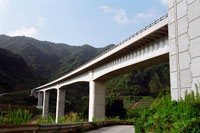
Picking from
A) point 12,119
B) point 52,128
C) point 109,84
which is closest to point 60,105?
point 52,128

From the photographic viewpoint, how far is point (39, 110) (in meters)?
67.7

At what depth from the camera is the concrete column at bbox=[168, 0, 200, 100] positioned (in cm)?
1114

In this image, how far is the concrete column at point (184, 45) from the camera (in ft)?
36.6

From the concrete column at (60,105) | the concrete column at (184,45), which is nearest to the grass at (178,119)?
the concrete column at (184,45)

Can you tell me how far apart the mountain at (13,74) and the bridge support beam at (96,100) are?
5909cm

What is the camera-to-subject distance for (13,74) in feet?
304

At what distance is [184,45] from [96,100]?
18.6 m

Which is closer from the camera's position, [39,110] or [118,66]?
[118,66]

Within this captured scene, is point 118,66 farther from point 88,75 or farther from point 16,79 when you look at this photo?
point 16,79

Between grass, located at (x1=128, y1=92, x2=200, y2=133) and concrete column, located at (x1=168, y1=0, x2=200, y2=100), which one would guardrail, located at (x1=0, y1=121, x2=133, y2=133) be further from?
concrete column, located at (x1=168, y1=0, x2=200, y2=100)

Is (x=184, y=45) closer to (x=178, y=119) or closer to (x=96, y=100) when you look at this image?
(x=178, y=119)

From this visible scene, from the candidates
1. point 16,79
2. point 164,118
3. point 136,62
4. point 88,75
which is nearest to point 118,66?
point 136,62

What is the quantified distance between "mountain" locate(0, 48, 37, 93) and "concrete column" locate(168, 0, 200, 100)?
76107 millimetres

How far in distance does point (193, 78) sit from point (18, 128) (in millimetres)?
9504
